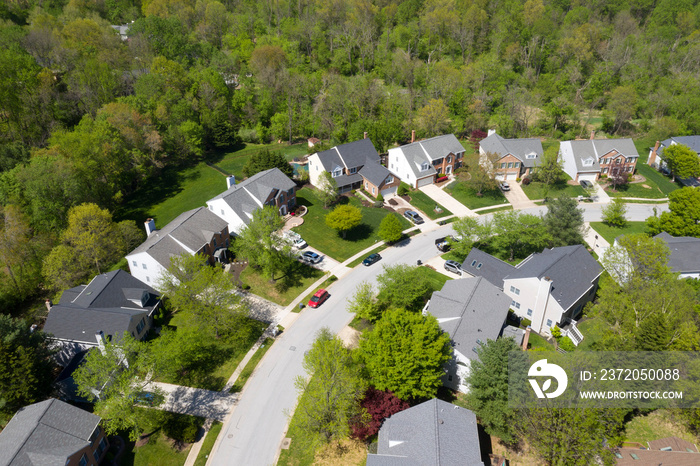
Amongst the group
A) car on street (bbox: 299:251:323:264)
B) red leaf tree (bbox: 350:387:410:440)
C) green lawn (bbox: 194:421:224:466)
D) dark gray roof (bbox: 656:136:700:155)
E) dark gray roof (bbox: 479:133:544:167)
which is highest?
red leaf tree (bbox: 350:387:410:440)

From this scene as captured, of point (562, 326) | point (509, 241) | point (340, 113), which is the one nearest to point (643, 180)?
point (509, 241)

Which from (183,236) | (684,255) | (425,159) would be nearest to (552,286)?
(684,255)

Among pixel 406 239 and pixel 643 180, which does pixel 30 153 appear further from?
pixel 643 180

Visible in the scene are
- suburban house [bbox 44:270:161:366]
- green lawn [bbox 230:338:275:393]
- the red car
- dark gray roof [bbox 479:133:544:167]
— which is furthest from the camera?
dark gray roof [bbox 479:133:544:167]

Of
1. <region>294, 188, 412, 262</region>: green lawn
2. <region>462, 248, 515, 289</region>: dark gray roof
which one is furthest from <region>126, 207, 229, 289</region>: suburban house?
<region>462, 248, 515, 289</region>: dark gray roof

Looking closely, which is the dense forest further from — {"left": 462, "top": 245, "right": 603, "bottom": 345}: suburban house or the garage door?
{"left": 462, "top": 245, "right": 603, "bottom": 345}: suburban house

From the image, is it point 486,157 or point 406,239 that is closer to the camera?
point 406,239
